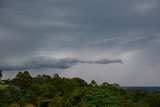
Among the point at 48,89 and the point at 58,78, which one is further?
the point at 58,78

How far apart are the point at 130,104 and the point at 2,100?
3328cm

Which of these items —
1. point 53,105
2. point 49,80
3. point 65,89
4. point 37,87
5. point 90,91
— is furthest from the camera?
point 49,80

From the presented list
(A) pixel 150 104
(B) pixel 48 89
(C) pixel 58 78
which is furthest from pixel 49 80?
(A) pixel 150 104

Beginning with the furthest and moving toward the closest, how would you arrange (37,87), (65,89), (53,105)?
(65,89)
(37,87)
(53,105)

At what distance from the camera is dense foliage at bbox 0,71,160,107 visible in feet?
305

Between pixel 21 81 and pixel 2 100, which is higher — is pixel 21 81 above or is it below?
above

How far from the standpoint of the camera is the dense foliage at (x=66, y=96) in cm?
9288

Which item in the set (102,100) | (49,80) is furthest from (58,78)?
(102,100)

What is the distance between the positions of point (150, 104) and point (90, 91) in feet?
50.5

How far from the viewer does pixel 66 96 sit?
11581 centimetres

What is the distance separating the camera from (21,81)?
492 ft

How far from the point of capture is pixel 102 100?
93688 millimetres

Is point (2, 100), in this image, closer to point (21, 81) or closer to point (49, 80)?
point (21, 81)

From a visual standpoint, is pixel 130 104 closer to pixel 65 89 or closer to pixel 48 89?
pixel 48 89
